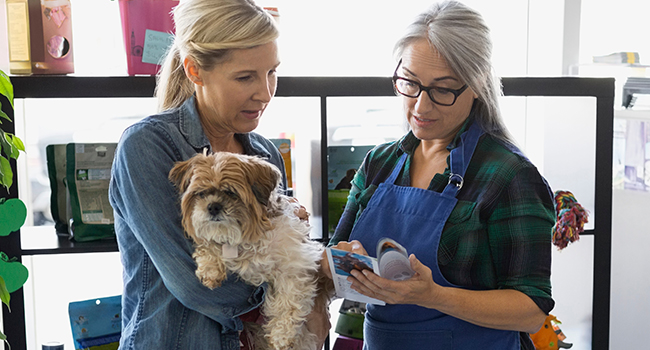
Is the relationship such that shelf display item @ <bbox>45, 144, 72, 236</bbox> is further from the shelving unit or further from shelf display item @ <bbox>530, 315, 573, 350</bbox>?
shelf display item @ <bbox>530, 315, 573, 350</bbox>

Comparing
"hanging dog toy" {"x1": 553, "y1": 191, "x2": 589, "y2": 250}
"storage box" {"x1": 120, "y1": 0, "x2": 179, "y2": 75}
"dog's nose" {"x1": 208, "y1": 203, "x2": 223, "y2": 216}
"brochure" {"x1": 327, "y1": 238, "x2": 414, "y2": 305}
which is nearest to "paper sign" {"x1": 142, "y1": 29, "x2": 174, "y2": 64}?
"storage box" {"x1": 120, "y1": 0, "x2": 179, "y2": 75}

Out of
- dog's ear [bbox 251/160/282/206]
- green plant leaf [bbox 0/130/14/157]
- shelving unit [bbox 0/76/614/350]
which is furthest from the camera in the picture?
shelving unit [bbox 0/76/614/350]

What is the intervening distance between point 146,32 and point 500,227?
1.53 m

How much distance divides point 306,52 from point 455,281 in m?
1.88

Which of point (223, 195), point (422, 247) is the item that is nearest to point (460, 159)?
point (422, 247)

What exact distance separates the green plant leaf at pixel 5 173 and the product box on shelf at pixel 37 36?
17.4 inches

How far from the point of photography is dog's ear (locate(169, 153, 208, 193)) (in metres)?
1.45

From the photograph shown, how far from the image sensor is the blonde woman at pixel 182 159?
1.45 metres

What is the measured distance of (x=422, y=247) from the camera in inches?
64.2

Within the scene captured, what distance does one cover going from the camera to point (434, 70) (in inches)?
63.4

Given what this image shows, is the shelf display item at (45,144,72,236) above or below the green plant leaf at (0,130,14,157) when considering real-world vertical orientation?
below

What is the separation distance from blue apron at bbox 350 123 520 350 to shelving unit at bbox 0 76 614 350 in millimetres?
676

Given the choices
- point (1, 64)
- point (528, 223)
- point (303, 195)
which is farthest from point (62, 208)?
point (528, 223)

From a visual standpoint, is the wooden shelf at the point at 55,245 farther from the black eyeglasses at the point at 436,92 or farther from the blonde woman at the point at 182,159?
the black eyeglasses at the point at 436,92
